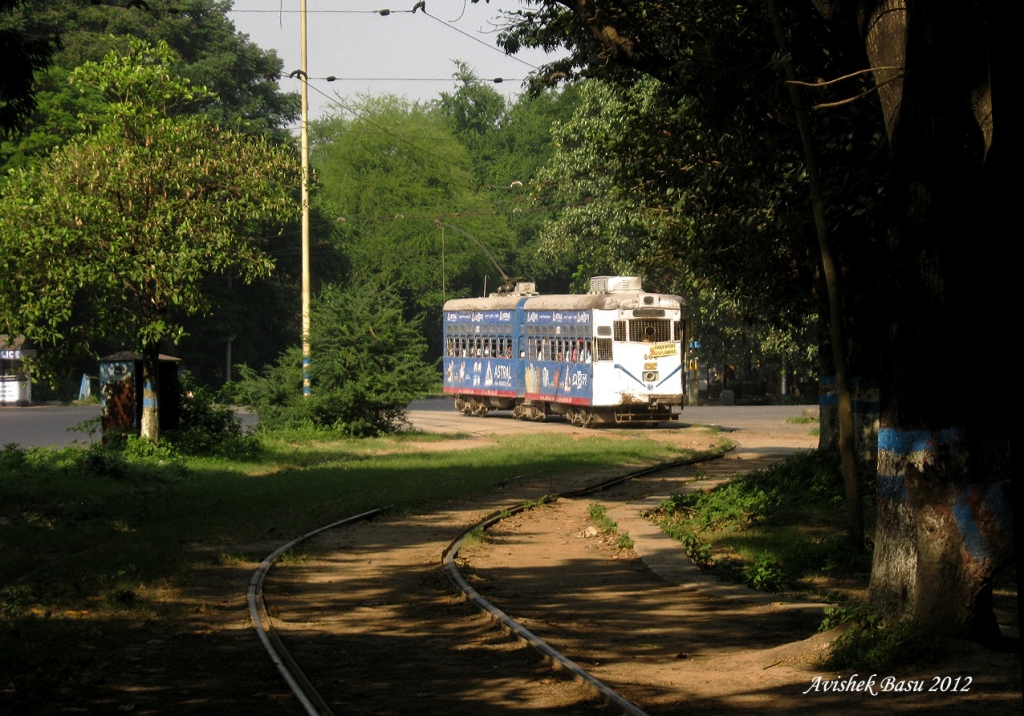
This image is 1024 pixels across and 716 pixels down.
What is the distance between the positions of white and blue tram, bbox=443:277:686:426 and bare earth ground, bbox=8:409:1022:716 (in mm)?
19153

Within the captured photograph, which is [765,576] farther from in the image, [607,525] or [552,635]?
[607,525]

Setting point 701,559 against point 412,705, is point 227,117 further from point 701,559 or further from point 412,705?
point 412,705

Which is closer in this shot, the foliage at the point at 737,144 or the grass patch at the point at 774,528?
the grass patch at the point at 774,528

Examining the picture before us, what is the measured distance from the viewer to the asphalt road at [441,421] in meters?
33.1

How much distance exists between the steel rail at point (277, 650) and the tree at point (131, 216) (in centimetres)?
1041

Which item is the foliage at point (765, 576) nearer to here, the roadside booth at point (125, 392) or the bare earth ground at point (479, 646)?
the bare earth ground at point (479, 646)

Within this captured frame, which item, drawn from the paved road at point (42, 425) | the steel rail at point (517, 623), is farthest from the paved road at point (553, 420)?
the steel rail at point (517, 623)

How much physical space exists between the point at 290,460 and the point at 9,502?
894 cm

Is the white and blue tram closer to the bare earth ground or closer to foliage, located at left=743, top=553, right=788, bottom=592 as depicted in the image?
the bare earth ground

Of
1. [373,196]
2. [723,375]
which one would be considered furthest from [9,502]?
[373,196]

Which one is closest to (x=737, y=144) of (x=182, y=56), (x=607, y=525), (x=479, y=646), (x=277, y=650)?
(x=607, y=525)

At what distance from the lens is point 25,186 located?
2253 cm

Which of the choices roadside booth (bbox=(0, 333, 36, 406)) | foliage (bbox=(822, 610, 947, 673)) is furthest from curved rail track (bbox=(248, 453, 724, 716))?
roadside booth (bbox=(0, 333, 36, 406))

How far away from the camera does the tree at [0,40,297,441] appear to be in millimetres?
22266
